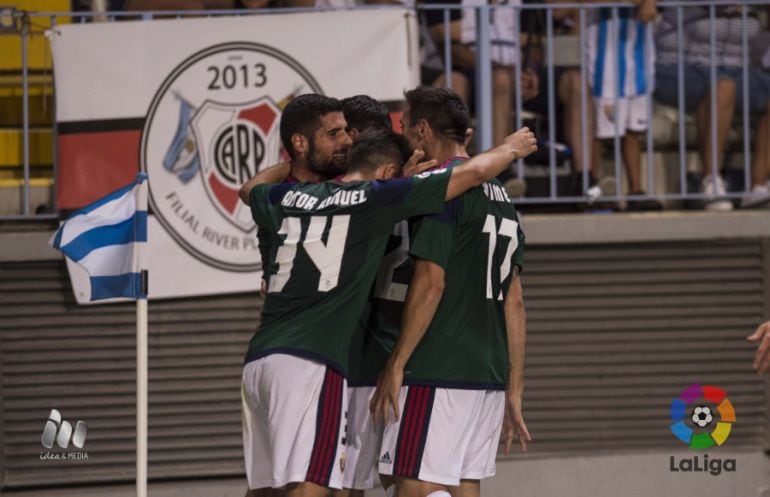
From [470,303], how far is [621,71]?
3.93 m

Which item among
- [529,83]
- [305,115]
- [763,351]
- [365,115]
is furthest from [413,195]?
[529,83]

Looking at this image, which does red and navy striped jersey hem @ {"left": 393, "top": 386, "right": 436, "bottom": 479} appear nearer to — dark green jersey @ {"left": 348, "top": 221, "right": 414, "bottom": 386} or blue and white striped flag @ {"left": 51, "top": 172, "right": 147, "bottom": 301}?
dark green jersey @ {"left": 348, "top": 221, "right": 414, "bottom": 386}

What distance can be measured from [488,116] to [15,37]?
359 cm

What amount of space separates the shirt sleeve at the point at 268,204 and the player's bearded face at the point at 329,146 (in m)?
0.39

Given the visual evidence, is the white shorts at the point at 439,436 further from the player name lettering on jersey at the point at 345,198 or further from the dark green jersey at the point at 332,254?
the player name lettering on jersey at the point at 345,198

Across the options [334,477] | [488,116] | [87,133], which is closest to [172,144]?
[87,133]

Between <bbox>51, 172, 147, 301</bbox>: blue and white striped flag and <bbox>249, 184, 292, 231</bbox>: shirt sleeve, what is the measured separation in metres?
1.33

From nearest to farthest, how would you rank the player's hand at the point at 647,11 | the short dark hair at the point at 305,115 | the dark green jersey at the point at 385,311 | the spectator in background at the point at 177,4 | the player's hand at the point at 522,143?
the player's hand at the point at 522,143 < the dark green jersey at the point at 385,311 < the short dark hair at the point at 305,115 < the player's hand at the point at 647,11 < the spectator in background at the point at 177,4

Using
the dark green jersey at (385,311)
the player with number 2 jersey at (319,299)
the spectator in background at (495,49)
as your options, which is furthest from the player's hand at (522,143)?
the spectator in background at (495,49)

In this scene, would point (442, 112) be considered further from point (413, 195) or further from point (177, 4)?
point (177, 4)

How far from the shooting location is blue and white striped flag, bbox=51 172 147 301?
Answer: 23.7 ft

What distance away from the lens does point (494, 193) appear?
609 cm

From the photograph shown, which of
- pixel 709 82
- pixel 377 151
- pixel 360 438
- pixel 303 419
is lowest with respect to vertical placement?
pixel 360 438

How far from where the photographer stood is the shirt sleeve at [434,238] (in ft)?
19.0
